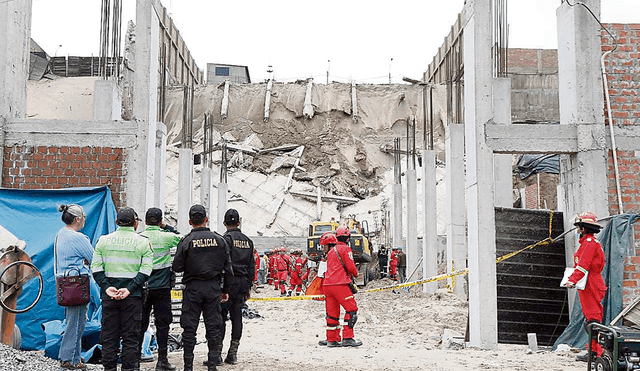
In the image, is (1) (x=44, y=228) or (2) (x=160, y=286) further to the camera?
(1) (x=44, y=228)

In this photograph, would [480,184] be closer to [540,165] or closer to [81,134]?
[81,134]

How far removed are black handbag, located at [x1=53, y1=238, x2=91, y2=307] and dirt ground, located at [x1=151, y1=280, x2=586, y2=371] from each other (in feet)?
4.00

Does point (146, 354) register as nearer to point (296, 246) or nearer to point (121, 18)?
point (121, 18)

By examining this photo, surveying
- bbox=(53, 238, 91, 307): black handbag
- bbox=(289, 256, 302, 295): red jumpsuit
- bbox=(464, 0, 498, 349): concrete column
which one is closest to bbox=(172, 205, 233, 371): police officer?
bbox=(53, 238, 91, 307): black handbag

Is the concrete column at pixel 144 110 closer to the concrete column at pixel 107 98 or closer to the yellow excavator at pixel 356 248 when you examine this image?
the concrete column at pixel 107 98

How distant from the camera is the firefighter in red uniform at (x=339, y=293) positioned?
922 cm

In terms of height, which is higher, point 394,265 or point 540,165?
point 540,165

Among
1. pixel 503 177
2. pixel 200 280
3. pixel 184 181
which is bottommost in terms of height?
pixel 200 280

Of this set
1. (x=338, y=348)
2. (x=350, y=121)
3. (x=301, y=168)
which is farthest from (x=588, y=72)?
(x=350, y=121)

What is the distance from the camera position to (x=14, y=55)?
9289 millimetres

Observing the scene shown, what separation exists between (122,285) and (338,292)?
3839mm

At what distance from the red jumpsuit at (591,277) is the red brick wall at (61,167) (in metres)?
6.21

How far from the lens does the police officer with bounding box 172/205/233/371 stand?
6535mm

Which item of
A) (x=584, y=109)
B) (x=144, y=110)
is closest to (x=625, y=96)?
(x=584, y=109)
